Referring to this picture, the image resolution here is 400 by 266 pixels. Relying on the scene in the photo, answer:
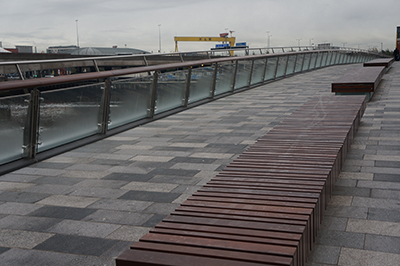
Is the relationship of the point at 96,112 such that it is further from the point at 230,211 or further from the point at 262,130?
the point at 230,211

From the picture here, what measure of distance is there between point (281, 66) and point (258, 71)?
3584mm

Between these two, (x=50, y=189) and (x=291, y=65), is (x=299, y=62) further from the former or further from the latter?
(x=50, y=189)

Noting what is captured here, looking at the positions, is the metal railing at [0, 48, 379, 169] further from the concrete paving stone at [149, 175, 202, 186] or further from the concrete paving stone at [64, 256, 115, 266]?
the concrete paving stone at [64, 256, 115, 266]

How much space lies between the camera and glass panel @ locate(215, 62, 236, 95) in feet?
46.3

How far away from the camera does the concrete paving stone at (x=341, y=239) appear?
3.54 meters

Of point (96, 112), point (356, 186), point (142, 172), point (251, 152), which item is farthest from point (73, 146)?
point (356, 186)

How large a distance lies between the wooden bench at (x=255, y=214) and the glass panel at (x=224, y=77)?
29.6ft

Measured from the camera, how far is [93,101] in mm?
8031

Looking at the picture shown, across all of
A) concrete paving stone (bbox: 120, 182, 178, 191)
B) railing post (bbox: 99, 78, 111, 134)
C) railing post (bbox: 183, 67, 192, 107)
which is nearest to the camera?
concrete paving stone (bbox: 120, 182, 178, 191)

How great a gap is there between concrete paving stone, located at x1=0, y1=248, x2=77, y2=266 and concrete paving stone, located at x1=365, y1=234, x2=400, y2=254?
7.62ft

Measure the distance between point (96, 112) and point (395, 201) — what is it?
554cm

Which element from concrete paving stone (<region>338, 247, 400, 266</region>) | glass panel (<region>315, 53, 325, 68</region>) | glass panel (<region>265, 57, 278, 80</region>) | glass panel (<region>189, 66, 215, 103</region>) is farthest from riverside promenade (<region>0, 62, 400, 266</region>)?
glass panel (<region>315, 53, 325, 68</region>)

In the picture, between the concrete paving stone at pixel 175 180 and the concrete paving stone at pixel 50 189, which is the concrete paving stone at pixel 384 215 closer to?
the concrete paving stone at pixel 175 180

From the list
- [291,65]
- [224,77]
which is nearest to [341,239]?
[224,77]
